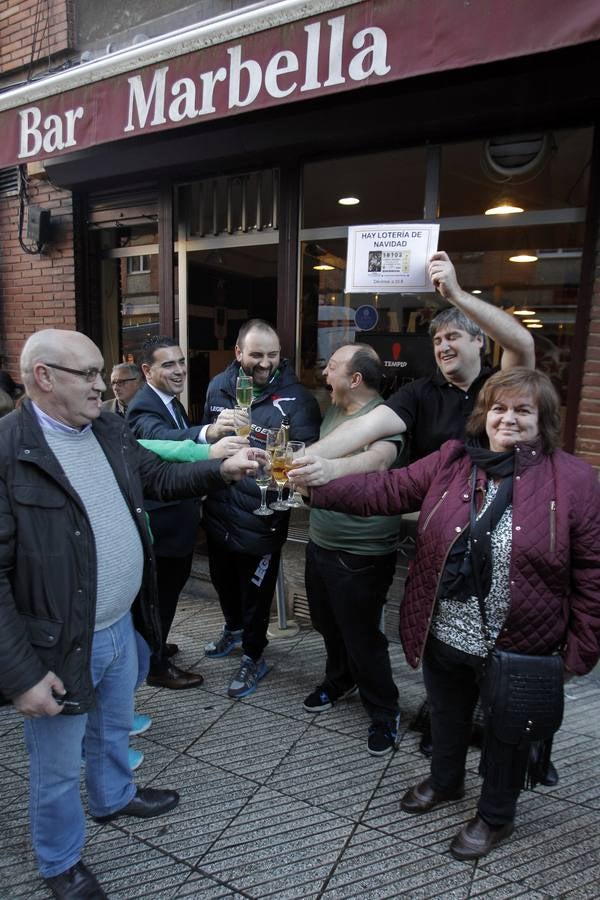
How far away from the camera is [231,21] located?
10.2ft

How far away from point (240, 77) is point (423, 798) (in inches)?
140

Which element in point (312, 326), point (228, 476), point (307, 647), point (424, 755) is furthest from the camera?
point (312, 326)

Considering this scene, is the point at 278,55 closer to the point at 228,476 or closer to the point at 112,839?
the point at 228,476

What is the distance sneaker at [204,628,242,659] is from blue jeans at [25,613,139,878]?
54.7 inches

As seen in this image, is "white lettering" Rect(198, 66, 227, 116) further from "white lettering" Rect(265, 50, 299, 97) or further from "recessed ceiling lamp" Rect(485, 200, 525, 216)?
"recessed ceiling lamp" Rect(485, 200, 525, 216)

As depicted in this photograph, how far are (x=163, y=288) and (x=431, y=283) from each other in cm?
337

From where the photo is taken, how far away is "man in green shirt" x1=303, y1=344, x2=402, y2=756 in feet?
8.87

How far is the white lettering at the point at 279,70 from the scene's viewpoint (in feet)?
9.58

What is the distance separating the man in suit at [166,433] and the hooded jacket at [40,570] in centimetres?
108

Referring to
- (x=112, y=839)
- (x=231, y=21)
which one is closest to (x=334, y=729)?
(x=112, y=839)

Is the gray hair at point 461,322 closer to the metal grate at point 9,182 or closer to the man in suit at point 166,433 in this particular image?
the man in suit at point 166,433

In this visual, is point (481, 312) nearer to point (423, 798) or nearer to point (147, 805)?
point (423, 798)

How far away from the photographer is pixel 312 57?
287 cm

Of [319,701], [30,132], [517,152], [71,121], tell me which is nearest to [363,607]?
[319,701]
